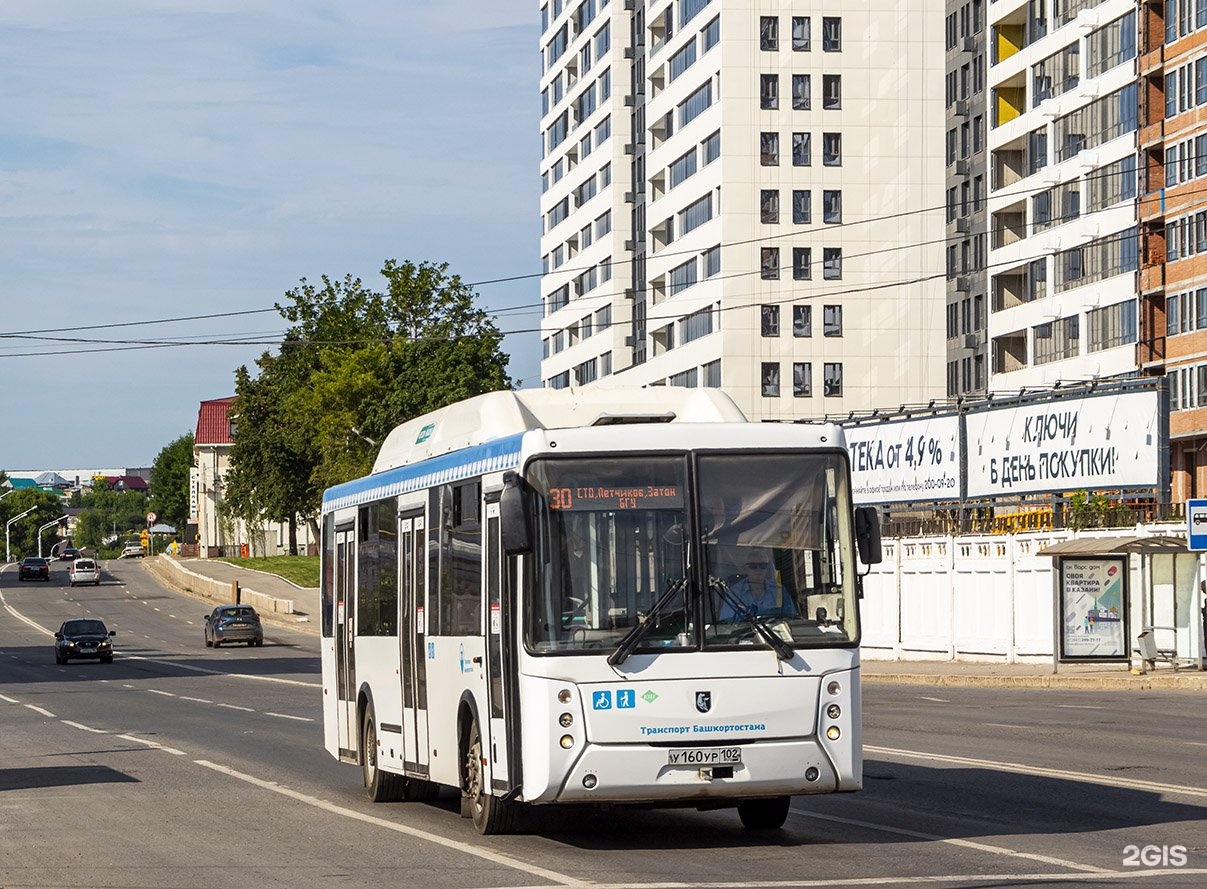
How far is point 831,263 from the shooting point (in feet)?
332

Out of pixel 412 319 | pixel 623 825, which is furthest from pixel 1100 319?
pixel 623 825

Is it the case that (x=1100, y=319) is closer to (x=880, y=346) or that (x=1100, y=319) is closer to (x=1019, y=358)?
(x=1019, y=358)

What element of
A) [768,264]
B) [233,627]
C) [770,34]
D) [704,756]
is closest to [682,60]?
[770,34]

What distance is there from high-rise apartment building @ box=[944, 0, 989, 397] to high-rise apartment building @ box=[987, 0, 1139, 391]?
7766 millimetres

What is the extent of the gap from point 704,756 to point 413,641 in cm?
375

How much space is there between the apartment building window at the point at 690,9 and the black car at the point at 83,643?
2053 inches

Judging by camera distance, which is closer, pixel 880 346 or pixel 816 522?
pixel 816 522

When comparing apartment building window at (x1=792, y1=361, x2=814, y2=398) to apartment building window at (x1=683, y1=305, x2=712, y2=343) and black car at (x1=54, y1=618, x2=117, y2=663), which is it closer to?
apartment building window at (x1=683, y1=305, x2=712, y2=343)

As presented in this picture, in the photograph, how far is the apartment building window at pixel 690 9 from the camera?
104m

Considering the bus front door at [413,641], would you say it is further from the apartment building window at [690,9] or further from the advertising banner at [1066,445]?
the apartment building window at [690,9]

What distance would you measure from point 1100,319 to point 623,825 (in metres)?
68.2

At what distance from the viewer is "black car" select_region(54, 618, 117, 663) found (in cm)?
6256

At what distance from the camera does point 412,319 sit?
110000mm

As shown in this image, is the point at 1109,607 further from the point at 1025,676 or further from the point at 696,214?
the point at 696,214
